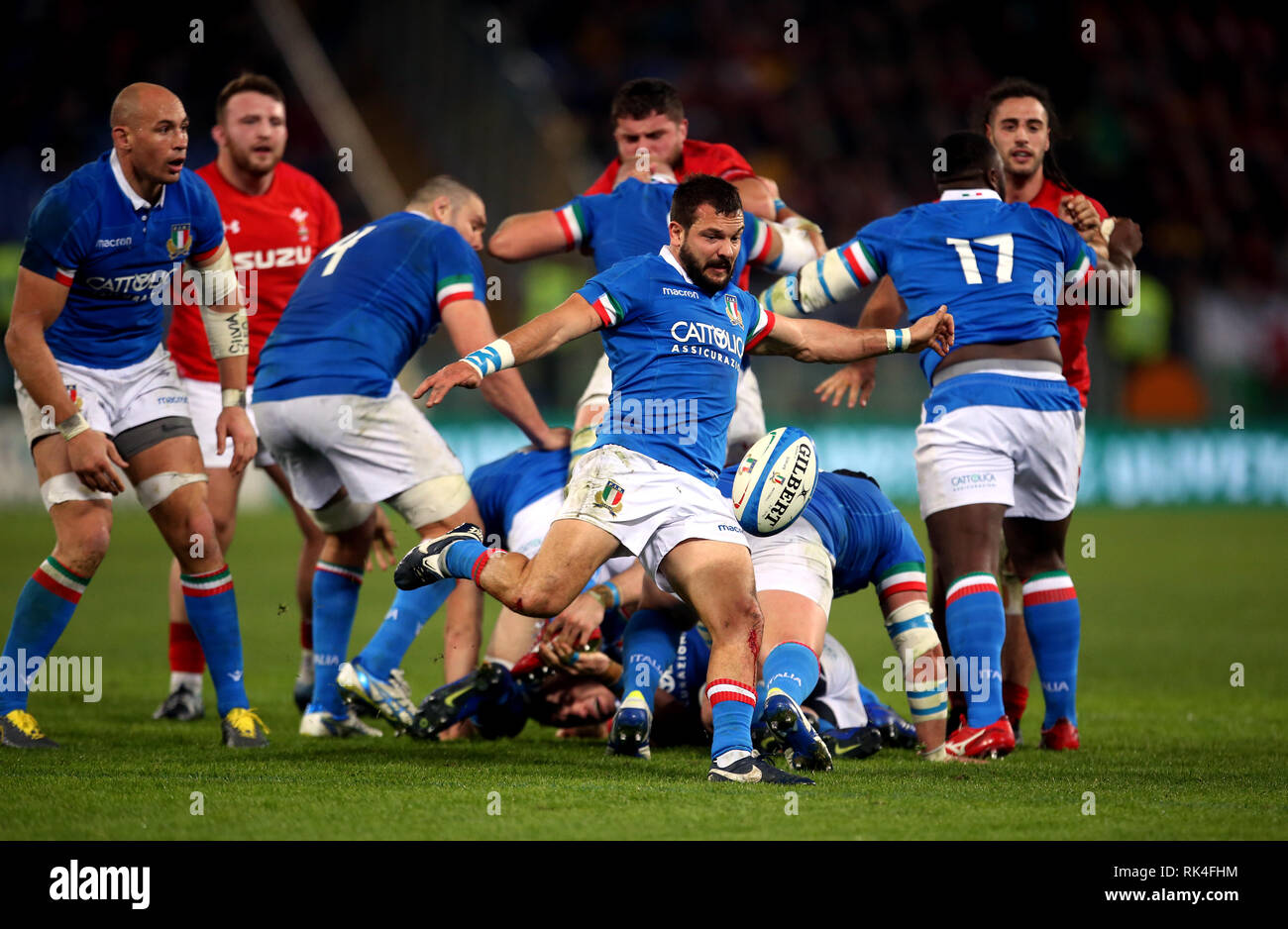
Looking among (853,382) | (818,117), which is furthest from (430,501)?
(818,117)

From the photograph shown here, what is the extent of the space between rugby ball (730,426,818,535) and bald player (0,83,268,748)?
201cm

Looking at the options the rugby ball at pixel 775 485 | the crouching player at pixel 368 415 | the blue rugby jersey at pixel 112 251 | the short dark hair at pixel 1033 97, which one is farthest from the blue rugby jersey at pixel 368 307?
the short dark hair at pixel 1033 97

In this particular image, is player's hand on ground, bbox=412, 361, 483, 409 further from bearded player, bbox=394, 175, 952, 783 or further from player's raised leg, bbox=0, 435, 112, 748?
player's raised leg, bbox=0, 435, 112, 748

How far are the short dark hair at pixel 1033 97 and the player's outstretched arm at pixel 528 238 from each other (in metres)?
1.95

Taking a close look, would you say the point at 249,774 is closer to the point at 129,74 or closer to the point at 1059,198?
the point at 1059,198

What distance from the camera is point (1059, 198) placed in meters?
6.97

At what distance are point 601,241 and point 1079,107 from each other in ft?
55.3

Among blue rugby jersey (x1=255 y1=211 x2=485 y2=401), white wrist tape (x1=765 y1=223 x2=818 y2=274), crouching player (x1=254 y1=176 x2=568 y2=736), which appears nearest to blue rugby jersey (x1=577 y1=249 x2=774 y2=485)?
crouching player (x1=254 y1=176 x2=568 y2=736)

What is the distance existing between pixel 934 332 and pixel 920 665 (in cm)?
130

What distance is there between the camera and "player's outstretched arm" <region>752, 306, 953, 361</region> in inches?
226

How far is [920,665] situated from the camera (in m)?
6.04

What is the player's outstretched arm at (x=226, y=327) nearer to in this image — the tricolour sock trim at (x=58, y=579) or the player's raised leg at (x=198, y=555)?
the player's raised leg at (x=198, y=555)
